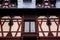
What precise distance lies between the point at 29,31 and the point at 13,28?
1.00 metres

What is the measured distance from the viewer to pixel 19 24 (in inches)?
520

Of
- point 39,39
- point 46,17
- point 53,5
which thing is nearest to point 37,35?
point 39,39

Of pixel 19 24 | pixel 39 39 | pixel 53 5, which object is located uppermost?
pixel 53 5

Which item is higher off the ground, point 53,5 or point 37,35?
point 53,5

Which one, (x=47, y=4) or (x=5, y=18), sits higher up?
(x=47, y=4)

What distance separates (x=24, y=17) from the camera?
43.8 ft

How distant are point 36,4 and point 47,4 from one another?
72 centimetres

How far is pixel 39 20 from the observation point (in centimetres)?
1330

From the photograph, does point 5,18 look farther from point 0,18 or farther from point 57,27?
point 57,27

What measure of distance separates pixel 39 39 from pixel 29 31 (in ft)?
2.58

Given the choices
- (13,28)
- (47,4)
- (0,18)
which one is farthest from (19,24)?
(47,4)

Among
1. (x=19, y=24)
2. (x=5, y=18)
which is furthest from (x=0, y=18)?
(x=19, y=24)

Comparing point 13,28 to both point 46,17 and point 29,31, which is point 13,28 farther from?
point 46,17

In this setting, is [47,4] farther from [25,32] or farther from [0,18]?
A: [0,18]
